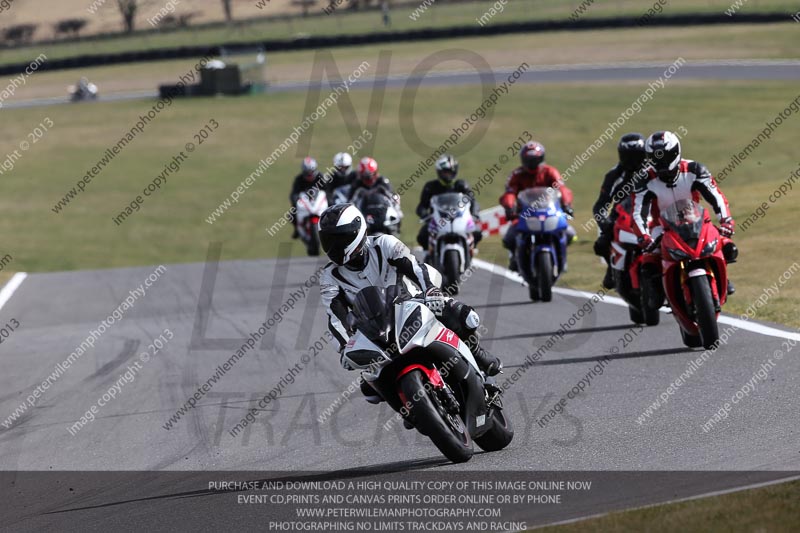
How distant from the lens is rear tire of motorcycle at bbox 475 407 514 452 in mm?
7695

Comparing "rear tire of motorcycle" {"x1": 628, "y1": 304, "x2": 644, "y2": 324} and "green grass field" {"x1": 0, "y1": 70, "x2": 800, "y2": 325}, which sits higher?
"rear tire of motorcycle" {"x1": 628, "y1": 304, "x2": 644, "y2": 324}

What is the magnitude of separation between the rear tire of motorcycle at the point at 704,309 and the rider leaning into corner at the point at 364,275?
9.44 ft

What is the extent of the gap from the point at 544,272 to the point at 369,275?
697 cm

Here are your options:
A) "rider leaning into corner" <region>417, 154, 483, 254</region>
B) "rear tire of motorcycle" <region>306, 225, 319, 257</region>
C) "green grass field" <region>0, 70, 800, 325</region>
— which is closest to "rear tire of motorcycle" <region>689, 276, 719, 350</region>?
"green grass field" <region>0, 70, 800, 325</region>

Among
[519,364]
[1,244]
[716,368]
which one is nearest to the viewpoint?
[716,368]

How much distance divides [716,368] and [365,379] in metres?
3.64

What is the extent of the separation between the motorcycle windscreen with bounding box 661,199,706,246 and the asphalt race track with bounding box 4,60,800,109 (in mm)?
32671

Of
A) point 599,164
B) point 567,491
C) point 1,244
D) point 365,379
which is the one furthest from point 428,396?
point 599,164

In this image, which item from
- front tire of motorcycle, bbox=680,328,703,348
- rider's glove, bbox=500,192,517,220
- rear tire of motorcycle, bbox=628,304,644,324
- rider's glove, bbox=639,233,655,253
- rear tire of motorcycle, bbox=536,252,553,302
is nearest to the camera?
rider's glove, bbox=639,233,655,253

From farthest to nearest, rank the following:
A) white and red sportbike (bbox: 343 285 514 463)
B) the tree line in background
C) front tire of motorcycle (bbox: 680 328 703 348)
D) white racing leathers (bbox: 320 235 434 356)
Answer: the tree line in background
front tire of motorcycle (bbox: 680 328 703 348)
white racing leathers (bbox: 320 235 434 356)
white and red sportbike (bbox: 343 285 514 463)

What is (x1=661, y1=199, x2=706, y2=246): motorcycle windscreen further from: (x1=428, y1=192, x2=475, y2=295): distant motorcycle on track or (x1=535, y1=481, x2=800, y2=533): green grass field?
(x1=428, y1=192, x2=475, y2=295): distant motorcycle on track

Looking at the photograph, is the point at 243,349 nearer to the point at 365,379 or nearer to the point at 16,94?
the point at 365,379

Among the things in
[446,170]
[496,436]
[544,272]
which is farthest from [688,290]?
[446,170]

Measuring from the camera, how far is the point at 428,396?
7008 mm
